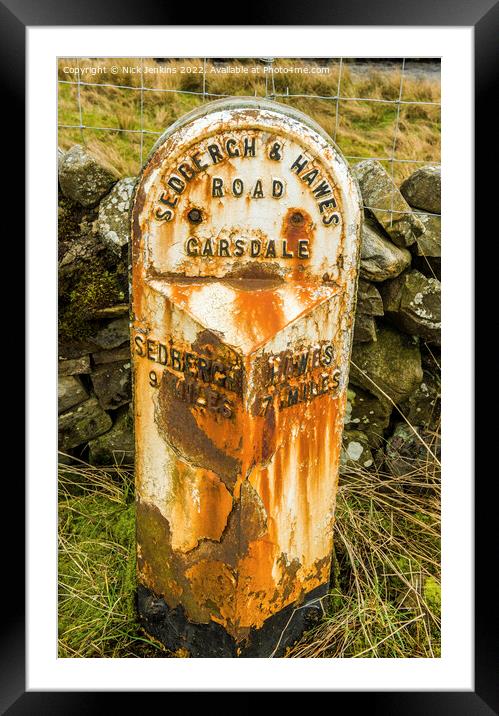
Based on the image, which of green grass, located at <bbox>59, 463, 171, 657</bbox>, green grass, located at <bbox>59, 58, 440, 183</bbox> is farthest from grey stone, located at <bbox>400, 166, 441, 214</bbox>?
green grass, located at <bbox>59, 463, 171, 657</bbox>

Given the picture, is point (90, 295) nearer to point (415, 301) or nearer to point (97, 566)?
point (97, 566)

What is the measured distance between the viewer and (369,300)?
248 cm

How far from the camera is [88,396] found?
8.54 feet

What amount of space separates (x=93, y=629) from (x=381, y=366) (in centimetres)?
157

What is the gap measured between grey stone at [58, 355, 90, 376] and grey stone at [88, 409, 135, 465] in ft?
0.90

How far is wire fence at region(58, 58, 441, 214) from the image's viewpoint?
2.36m

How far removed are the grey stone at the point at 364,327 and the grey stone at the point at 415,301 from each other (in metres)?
0.09

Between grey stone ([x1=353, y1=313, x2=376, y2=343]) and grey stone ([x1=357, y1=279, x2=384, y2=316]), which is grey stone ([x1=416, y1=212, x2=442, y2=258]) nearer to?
grey stone ([x1=357, y1=279, x2=384, y2=316])

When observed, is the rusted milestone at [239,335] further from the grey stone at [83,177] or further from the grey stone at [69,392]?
the grey stone at [69,392]
